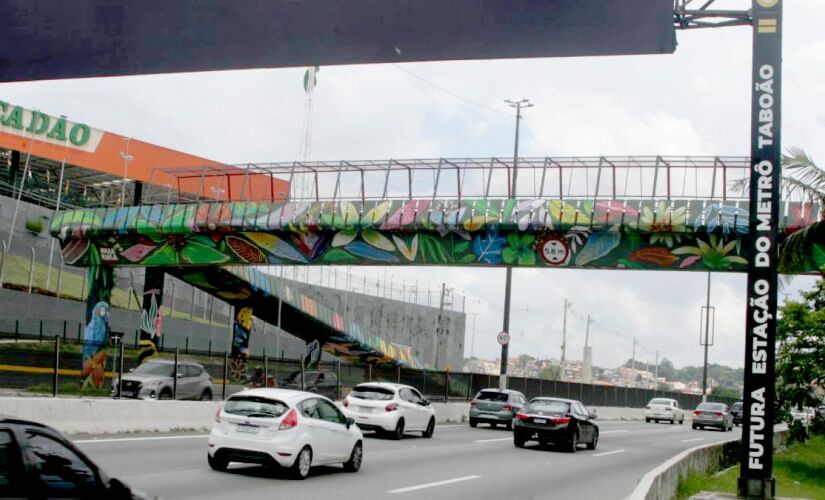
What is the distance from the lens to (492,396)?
121ft

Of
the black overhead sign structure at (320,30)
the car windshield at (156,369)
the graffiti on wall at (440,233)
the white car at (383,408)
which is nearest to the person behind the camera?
the black overhead sign structure at (320,30)

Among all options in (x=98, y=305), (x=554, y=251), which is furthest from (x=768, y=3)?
(x=98, y=305)

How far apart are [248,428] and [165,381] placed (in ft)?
52.6

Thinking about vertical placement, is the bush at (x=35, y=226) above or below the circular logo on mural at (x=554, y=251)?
above

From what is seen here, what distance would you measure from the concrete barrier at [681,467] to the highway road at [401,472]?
1.14 meters

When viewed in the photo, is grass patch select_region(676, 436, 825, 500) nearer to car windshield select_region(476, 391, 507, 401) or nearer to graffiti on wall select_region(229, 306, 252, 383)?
car windshield select_region(476, 391, 507, 401)

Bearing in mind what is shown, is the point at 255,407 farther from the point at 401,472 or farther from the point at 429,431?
the point at 429,431

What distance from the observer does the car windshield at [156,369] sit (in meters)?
31.4

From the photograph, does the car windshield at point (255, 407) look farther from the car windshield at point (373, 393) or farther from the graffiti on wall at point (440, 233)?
the graffiti on wall at point (440, 233)

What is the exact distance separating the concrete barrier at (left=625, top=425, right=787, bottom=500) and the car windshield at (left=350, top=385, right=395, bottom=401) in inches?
337

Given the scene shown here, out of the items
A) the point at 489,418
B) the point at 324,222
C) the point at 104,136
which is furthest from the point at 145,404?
the point at 104,136

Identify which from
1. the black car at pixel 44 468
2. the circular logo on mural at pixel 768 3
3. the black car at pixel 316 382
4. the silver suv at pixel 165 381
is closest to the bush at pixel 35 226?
the silver suv at pixel 165 381

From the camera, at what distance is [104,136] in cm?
6019

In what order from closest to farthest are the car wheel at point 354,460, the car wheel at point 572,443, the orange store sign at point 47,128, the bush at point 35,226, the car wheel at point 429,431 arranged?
the car wheel at point 354,460, the car wheel at point 572,443, the car wheel at point 429,431, the bush at point 35,226, the orange store sign at point 47,128
